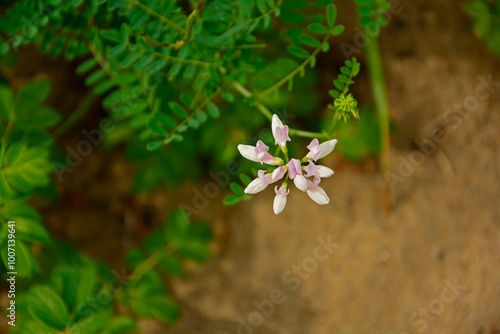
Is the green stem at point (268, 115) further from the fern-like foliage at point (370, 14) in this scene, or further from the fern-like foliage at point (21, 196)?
the fern-like foliage at point (21, 196)

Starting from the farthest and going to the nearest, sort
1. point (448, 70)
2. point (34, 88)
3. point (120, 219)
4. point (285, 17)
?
1. point (120, 219)
2. point (448, 70)
3. point (34, 88)
4. point (285, 17)

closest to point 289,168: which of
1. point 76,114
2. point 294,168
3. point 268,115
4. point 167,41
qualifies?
point 294,168

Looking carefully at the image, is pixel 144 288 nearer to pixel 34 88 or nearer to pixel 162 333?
pixel 162 333

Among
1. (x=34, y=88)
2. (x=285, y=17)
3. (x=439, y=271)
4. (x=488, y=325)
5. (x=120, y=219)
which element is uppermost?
(x=34, y=88)

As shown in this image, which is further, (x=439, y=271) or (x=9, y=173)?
(x=439, y=271)

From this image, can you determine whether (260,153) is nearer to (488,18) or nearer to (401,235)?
(401,235)

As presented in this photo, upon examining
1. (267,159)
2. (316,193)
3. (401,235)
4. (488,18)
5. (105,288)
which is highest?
(267,159)

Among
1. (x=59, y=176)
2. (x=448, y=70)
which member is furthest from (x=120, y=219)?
(x=448, y=70)

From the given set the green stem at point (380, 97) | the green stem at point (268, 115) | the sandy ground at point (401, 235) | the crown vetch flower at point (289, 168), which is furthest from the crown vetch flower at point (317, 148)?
the sandy ground at point (401, 235)

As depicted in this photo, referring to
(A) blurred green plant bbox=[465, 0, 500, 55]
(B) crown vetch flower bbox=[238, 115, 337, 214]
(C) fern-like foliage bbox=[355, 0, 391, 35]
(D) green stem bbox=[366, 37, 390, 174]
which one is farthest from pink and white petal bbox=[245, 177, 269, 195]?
(A) blurred green plant bbox=[465, 0, 500, 55]
